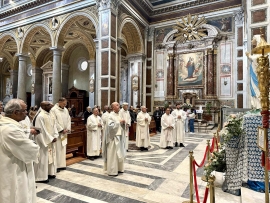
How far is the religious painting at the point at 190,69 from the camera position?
48.0ft

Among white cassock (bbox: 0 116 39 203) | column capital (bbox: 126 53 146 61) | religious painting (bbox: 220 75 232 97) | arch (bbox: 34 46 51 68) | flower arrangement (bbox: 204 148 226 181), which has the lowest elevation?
flower arrangement (bbox: 204 148 226 181)

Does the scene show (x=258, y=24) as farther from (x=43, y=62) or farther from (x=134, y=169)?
(x=43, y=62)

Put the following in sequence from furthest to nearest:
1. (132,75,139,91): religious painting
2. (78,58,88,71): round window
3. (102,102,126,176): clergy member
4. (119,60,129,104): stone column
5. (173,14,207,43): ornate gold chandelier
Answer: (78,58,88,71): round window < (119,60,129,104): stone column < (132,75,139,91): religious painting < (173,14,207,43): ornate gold chandelier < (102,102,126,176): clergy member

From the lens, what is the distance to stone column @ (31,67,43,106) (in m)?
20.9

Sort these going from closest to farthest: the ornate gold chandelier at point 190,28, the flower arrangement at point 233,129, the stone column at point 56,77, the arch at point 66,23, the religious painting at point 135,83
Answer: the flower arrangement at point 233,129, the arch at point 66,23, the stone column at point 56,77, the ornate gold chandelier at point 190,28, the religious painting at point 135,83

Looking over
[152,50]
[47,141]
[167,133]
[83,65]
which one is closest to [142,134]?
[167,133]

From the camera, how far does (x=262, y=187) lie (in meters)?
3.15

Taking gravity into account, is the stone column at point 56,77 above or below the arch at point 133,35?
below

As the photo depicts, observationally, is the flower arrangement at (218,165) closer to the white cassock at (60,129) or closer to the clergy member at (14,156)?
the clergy member at (14,156)

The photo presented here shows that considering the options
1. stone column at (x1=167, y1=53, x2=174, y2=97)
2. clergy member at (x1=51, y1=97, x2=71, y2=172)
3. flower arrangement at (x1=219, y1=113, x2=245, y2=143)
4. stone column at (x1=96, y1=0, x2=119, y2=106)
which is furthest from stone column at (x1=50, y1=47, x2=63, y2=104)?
flower arrangement at (x1=219, y1=113, x2=245, y2=143)

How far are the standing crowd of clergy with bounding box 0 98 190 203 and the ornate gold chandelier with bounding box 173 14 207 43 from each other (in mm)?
8383

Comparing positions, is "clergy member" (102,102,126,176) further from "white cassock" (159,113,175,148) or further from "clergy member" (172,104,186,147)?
"clergy member" (172,104,186,147)

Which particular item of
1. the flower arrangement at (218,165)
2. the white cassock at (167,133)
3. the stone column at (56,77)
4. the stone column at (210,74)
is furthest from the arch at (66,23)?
the flower arrangement at (218,165)

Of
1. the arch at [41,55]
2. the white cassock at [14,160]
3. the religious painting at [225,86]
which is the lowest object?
the white cassock at [14,160]
